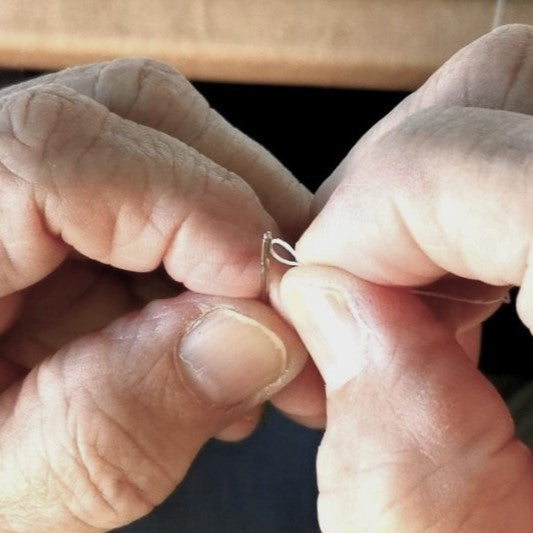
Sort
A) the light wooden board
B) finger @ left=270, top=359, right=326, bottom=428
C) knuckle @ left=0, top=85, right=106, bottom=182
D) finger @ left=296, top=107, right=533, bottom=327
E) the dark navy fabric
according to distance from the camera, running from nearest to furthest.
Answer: finger @ left=296, top=107, right=533, bottom=327
knuckle @ left=0, top=85, right=106, bottom=182
finger @ left=270, top=359, right=326, bottom=428
the dark navy fabric
the light wooden board

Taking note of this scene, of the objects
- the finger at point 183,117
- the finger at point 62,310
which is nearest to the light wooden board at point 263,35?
the finger at point 183,117

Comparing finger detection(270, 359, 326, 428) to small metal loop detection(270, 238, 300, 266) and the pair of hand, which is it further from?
small metal loop detection(270, 238, 300, 266)

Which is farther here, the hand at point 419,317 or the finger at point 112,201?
the finger at point 112,201

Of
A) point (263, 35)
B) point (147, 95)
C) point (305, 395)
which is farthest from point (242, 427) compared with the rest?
point (263, 35)

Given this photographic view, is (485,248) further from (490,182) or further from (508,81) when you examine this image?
(508,81)

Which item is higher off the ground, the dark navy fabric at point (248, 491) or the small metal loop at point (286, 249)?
the small metal loop at point (286, 249)

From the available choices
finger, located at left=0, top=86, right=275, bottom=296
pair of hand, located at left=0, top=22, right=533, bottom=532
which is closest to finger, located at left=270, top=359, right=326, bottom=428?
pair of hand, located at left=0, top=22, right=533, bottom=532

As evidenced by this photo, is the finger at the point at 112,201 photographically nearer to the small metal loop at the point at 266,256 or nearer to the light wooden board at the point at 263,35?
the small metal loop at the point at 266,256
